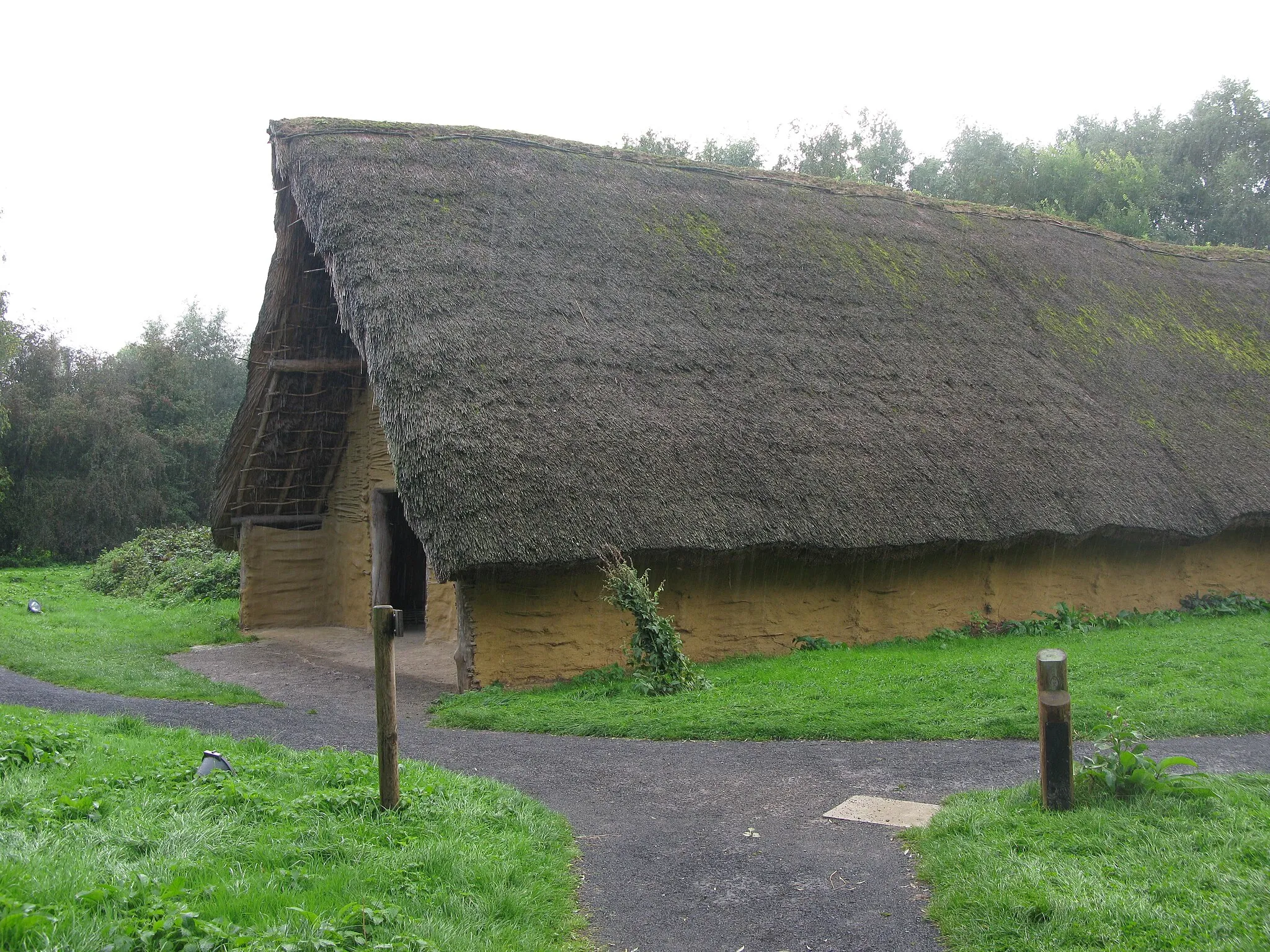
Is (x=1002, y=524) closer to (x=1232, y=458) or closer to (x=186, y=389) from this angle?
(x=1232, y=458)

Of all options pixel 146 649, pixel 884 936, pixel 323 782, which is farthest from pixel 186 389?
pixel 884 936

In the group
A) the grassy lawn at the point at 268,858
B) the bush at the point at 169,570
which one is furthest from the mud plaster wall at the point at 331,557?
the grassy lawn at the point at 268,858

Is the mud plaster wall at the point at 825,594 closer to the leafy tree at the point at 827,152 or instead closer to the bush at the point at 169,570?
the bush at the point at 169,570

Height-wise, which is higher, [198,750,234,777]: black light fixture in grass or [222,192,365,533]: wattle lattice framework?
[222,192,365,533]: wattle lattice framework

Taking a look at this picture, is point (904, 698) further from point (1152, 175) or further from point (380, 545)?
point (1152, 175)

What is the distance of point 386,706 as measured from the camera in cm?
488

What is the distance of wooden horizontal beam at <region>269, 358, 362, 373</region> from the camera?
43.3ft

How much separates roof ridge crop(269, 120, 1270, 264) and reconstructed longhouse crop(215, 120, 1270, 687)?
7cm

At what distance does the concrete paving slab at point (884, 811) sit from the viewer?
17.6 feet

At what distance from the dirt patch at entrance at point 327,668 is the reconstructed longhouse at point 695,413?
2.13 ft

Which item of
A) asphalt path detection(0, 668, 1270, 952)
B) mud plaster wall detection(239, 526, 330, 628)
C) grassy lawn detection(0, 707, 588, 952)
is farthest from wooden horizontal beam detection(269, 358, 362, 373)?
grassy lawn detection(0, 707, 588, 952)

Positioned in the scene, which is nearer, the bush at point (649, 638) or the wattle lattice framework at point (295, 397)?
the bush at point (649, 638)

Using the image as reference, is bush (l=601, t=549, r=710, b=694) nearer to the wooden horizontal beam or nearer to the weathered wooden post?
the weathered wooden post

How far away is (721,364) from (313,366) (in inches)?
212
